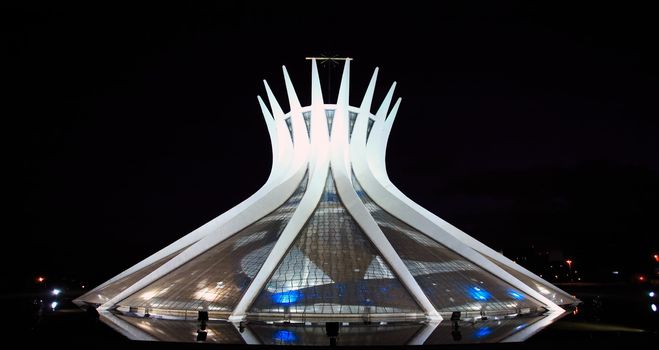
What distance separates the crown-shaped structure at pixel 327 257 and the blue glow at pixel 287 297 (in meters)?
0.04

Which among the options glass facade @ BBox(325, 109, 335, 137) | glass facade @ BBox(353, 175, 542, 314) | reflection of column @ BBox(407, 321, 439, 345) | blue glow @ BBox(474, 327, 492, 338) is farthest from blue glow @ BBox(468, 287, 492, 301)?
glass facade @ BBox(325, 109, 335, 137)

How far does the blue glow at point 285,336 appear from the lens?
45.4 feet

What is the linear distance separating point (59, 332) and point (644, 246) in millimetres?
68293

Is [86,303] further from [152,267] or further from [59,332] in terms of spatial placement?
[59,332]

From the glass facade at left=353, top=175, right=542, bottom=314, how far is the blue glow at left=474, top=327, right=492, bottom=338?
3110 millimetres

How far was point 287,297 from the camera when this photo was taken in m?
19.3

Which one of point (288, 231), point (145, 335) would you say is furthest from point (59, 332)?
point (288, 231)

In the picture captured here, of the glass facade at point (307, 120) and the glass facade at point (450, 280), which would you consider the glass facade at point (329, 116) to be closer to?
the glass facade at point (307, 120)

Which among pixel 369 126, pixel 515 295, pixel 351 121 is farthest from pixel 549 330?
pixel 369 126

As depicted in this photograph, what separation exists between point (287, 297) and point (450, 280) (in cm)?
675

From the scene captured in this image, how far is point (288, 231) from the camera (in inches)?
890

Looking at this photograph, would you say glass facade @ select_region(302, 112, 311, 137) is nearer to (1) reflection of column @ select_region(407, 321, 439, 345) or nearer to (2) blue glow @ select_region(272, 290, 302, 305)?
(2) blue glow @ select_region(272, 290, 302, 305)

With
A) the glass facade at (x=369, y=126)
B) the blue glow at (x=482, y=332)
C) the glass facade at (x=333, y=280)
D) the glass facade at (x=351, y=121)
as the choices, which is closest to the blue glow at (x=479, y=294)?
the glass facade at (x=333, y=280)

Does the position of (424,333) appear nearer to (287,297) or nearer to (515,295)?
(287,297)
